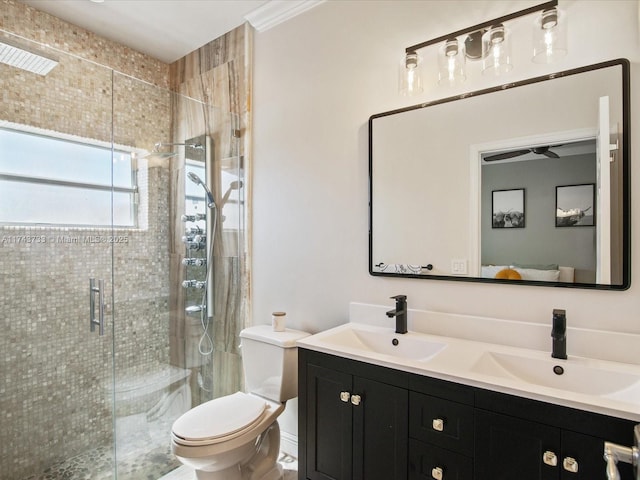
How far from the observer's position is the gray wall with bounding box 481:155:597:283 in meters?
1.32

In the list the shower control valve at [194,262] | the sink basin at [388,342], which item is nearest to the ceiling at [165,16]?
the shower control valve at [194,262]

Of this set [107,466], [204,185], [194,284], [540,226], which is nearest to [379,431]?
[540,226]

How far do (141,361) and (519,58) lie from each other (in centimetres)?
260

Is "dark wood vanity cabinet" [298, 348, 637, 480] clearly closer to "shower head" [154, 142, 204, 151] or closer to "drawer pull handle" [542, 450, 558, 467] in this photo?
"drawer pull handle" [542, 450, 558, 467]

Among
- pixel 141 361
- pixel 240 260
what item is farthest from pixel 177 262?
pixel 141 361

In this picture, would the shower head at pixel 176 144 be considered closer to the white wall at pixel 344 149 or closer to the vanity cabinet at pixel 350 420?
the white wall at pixel 344 149

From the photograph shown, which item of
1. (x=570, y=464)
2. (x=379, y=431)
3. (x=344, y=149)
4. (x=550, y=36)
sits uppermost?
(x=550, y=36)

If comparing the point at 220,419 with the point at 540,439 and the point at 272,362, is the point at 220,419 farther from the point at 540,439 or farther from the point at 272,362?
the point at 540,439

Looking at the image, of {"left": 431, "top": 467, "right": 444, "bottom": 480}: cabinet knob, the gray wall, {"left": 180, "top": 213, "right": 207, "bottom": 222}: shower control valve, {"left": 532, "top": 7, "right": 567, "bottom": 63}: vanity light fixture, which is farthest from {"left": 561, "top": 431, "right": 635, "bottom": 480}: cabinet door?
{"left": 180, "top": 213, "right": 207, "bottom": 222}: shower control valve

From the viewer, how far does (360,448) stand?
140 centimetres

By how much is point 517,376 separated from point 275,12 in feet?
7.66

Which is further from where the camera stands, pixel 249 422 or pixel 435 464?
pixel 249 422

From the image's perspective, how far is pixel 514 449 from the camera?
107 centimetres

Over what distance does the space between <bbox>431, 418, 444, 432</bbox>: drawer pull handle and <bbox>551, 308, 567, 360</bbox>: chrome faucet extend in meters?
0.49
